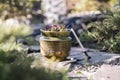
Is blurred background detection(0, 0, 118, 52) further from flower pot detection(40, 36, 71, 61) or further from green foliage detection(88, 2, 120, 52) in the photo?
flower pot detection(40, 36, 71, 61)

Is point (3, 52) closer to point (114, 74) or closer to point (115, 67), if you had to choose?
point (114, 74)

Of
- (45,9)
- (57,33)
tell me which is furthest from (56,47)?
(45,9)

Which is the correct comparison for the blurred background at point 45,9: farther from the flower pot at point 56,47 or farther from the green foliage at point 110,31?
the flower pot at point 56,47

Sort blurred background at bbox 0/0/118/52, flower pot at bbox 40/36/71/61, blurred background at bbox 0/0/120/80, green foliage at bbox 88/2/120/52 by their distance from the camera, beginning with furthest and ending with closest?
blurred background at bbox 0/0/118/52 < green foliage at bbox 88/2/120/52 < flower pot at bbox 40/36/71/61 < blurred background at bbox 0/0/120/80

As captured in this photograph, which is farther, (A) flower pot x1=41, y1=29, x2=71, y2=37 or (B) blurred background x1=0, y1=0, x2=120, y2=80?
(A) flower pot x1=41, y1=29, x2=71, y2=37

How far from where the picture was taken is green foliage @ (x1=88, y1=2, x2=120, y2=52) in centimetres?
562

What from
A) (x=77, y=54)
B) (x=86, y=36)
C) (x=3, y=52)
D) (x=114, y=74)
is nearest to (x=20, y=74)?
(x=3, y=52)

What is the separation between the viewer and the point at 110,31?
5.82m

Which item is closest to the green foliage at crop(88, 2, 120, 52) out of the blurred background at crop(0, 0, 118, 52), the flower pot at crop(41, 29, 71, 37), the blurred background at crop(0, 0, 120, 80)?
the blurred background at crop(0, 0, 120, 80)

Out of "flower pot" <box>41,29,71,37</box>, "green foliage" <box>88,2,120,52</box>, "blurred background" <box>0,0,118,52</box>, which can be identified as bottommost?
"blurred background" <box>0,0,118,52</box>

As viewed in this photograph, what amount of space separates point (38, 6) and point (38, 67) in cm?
907

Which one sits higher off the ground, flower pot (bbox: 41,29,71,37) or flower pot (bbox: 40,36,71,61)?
flower pot (bbox: 41,29,71,37)

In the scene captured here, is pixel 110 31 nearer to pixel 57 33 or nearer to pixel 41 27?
pixel 57 33

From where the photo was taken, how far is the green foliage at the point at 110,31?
18.4 ft
